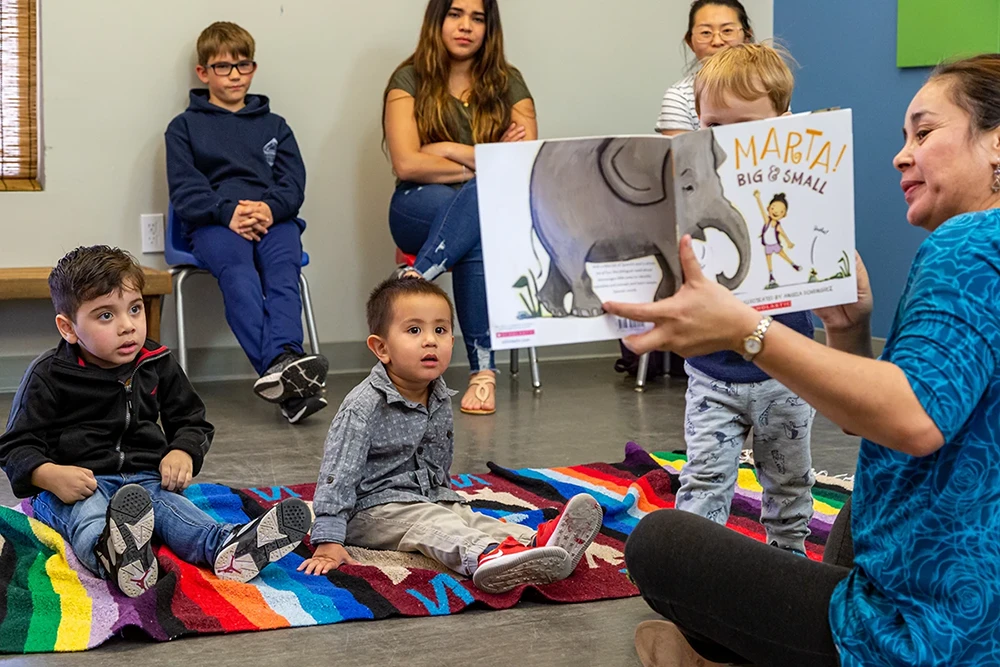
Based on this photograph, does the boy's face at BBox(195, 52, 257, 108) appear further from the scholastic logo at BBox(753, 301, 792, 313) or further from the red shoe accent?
the scholastic logo at BBox(753, 301, 792, 313)

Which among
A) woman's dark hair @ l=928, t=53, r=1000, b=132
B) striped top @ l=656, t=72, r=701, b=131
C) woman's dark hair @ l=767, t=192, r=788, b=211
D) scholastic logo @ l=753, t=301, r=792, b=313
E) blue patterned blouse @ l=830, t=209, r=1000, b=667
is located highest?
striped top @ l=656, t=72, r=701, b=131

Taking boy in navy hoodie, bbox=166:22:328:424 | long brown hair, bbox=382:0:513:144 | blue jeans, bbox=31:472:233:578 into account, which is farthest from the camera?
long brown hair, bbox=382:0:513:144

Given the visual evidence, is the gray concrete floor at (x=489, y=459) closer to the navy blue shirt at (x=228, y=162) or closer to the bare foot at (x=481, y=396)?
the bare foot at (x=481, y=396)

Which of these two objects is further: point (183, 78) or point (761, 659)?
point (183, 78)

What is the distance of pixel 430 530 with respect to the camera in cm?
204

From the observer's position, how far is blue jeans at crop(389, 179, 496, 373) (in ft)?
11.7

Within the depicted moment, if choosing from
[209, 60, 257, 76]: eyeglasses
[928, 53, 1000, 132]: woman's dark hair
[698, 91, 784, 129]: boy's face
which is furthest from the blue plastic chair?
[928, 53, 1000, 132]: woman's dark hair

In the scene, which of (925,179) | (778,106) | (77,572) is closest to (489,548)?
(77,572)

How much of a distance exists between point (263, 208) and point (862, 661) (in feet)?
9.54

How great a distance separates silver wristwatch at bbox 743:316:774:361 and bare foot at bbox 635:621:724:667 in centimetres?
53

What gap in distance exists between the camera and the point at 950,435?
101cm

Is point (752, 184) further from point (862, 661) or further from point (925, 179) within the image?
point (862, 661)

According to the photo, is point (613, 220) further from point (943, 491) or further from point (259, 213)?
point (259, 213)

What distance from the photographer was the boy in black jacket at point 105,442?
194 centimetres
